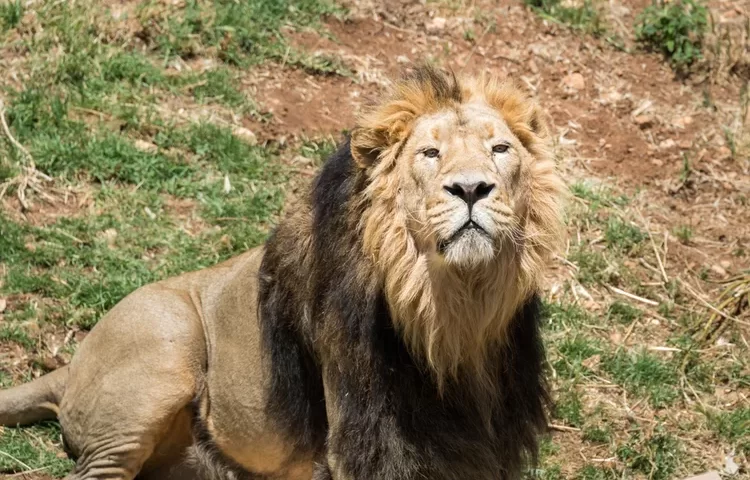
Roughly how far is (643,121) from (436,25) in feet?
6.12

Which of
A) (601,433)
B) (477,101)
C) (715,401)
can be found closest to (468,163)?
(477,101)

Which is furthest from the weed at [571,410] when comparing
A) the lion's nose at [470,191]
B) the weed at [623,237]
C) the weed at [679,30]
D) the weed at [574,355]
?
the weed at [679,30]

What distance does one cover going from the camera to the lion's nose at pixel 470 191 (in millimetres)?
4344

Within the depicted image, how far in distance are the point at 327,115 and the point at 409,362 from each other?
4.10 metres

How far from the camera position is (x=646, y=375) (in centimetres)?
719

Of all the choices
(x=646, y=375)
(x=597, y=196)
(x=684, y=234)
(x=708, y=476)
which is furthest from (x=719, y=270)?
(x=708, y=476)

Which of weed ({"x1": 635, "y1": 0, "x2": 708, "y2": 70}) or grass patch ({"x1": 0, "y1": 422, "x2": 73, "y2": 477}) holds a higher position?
weed ({"x1": 635, "y1": 0, "x2": 708, "y2": 70})

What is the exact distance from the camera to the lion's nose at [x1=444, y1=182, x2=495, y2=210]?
171 inches

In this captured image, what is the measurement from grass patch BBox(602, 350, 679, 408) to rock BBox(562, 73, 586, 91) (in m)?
2.69

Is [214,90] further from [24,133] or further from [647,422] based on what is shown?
[647,422]

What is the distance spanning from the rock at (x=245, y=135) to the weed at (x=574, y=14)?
9.39 ft

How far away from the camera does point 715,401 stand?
23.3 feet

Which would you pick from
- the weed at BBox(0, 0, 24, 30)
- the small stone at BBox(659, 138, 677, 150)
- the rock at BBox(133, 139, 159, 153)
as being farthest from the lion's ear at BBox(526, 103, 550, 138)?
the weed at BBox(0, 0, 24, 30)

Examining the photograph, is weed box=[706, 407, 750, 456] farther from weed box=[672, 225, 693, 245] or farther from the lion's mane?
the lion's mane
